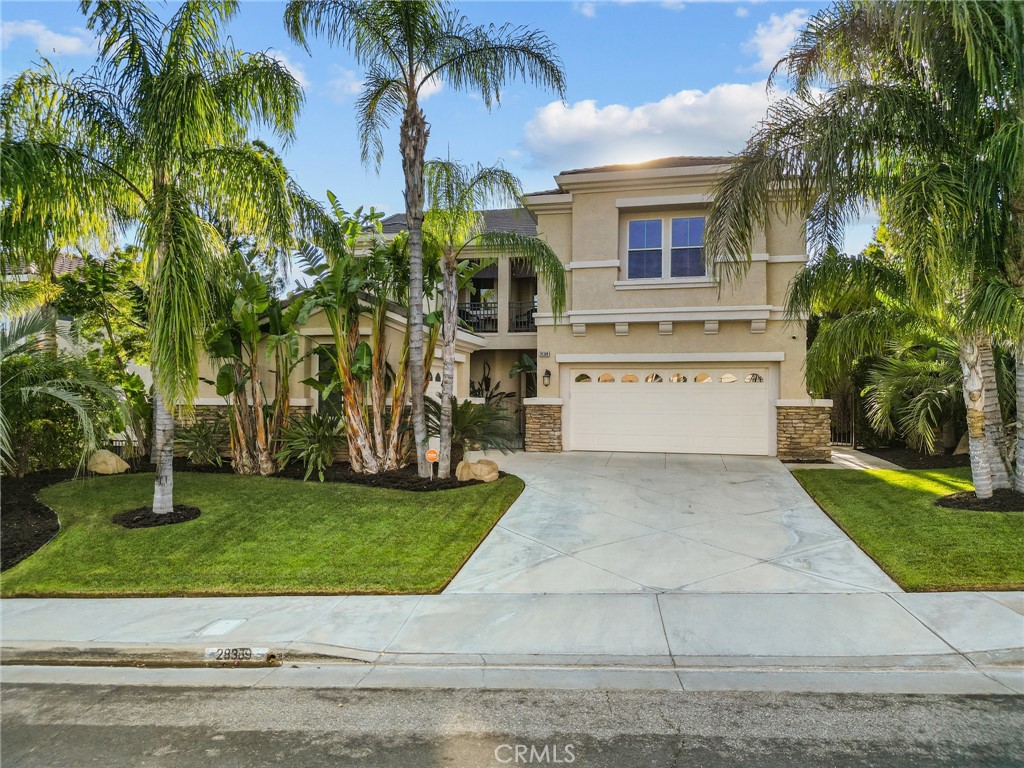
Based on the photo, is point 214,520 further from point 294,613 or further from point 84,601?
point 294,613

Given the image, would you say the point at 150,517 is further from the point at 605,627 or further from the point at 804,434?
the point at 804,434

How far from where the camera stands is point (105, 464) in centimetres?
1271

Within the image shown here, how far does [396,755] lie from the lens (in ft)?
12.9

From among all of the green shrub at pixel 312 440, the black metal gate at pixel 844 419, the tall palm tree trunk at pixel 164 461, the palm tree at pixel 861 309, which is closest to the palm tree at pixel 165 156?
the tall palm tree trunk at pixel 164 461

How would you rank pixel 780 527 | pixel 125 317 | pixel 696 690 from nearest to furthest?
pixel 696 690 < pixel 780 527 < pixel 125 317

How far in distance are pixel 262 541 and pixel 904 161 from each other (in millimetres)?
10438

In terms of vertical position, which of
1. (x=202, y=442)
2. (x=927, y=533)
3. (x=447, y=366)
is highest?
(x=447, y=366)

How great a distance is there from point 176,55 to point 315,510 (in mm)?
7167

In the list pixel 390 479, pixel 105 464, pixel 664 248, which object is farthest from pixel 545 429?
pixel 105 464

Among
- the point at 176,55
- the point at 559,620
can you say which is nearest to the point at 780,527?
the point at 559,620

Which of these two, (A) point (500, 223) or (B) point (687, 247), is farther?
(A) point (500, 223)

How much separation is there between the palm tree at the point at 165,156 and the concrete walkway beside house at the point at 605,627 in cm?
357

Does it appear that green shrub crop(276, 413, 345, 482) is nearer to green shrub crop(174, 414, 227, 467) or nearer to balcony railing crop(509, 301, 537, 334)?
green shrub crop(174, 414, 227, 467)

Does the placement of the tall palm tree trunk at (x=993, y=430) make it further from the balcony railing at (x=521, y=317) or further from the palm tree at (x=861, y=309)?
the balcony railing at (x=521, y=317)
